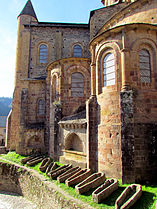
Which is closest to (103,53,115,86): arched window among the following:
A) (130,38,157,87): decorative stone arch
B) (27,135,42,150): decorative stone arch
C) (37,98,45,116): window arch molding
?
(130,38,157,87): decorative stone arch

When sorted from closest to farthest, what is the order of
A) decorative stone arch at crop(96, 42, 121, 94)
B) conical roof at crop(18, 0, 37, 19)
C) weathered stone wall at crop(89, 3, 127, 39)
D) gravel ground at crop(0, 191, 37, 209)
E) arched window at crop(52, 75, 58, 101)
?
decorative stone arch at crop(96, 42, 121, 94), gravel ground at crop(0, 191, 37, 209), arched window at crop(52, 75, 58, 101), weathered stone wall at crop(89, 3, 127, 39), conical roof at crop(18, 0, 37, 19)

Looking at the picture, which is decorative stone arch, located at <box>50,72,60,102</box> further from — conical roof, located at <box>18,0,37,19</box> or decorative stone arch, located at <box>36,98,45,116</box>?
conical roof, located at <box>18,0,37,19</box>

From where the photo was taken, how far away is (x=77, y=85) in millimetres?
15281

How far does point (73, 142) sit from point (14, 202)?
19.4ft

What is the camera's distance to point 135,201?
7.40 meters

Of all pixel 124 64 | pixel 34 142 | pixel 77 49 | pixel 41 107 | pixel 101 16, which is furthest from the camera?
pixel 77 49

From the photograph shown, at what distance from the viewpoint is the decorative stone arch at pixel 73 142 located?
13327 mm

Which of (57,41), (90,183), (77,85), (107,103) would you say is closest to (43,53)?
(57,41)

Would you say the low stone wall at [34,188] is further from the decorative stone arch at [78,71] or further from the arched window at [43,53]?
the arched window at [43,53]

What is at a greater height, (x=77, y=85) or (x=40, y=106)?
(x=77, y=85)

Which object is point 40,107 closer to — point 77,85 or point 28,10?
point 77,85

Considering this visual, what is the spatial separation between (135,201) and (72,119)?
291 inches

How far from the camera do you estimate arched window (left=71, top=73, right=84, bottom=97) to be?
15191 mm

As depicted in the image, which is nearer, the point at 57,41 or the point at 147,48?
the point at 147,48
